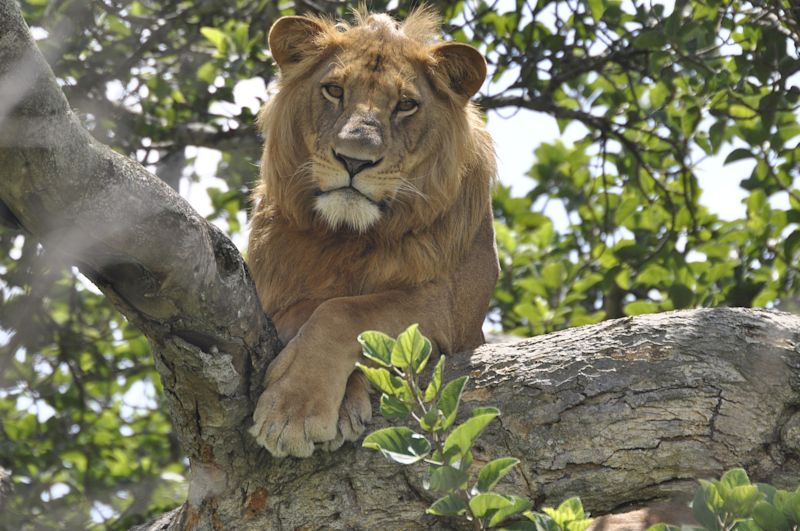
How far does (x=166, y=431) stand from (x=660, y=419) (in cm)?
565

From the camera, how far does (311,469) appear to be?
4.23 metres

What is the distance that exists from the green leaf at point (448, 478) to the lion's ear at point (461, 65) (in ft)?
9.62

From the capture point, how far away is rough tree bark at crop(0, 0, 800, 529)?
13.1 ft

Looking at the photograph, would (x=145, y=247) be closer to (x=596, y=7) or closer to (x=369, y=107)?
(x=369, y=107)

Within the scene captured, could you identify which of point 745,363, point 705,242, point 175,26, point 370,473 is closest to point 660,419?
point 745,363

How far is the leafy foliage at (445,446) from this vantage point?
2.85 m

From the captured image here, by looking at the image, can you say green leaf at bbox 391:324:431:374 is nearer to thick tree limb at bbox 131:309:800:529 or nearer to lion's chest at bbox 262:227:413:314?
thick tree limb at bbox 131:309:800:529

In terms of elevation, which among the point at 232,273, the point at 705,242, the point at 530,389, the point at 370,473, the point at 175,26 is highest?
the point at 175,26

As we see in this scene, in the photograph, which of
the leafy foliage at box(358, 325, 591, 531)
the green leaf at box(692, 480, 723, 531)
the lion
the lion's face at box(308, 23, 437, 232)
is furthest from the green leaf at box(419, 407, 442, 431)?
the lion's face at box(308, 23, 437, 232)

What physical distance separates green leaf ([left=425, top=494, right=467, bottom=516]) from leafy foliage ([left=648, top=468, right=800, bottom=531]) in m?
0.51

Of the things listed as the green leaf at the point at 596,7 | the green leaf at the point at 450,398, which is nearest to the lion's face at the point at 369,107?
the green leaf at the point at 596,7

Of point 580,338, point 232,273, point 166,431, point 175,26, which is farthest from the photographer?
point 166,431

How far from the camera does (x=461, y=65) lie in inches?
211

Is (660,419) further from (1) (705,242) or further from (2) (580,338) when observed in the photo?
(1) (705,242)
